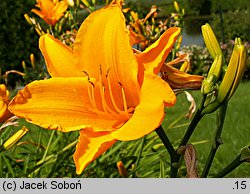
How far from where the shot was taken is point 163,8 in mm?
10742

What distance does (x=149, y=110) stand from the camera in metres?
0.49

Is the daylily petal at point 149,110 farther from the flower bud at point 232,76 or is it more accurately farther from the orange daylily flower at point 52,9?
the orange daylily flower at point 52,9

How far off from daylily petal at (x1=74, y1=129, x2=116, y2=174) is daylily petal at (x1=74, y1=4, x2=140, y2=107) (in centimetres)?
6

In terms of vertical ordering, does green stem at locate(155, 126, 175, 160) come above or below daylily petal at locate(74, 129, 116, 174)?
below

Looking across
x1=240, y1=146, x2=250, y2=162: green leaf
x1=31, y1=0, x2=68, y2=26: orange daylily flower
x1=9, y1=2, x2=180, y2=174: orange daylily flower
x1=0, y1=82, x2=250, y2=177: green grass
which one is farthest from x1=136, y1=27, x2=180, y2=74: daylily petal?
x1=31, y1=0, x2=68, y2=26: orange daylily flower

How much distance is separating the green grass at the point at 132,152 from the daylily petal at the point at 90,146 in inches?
23.2

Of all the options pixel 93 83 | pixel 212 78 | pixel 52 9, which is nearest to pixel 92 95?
A: pixel 93 83

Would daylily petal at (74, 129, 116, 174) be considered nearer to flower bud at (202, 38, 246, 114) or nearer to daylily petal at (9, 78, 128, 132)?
daylily petal at (9, 78, 128, 132)

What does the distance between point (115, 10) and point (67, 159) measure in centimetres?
118

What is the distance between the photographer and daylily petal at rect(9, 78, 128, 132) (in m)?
0.54

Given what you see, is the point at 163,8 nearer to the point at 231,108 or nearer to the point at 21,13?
the point at 21,13

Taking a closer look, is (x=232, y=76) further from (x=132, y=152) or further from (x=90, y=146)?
(x=132, y=152)

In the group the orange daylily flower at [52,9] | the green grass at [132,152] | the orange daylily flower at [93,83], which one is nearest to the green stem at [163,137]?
the orange daylily flower at [93,83]

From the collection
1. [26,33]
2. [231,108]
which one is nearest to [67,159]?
[231,108]
